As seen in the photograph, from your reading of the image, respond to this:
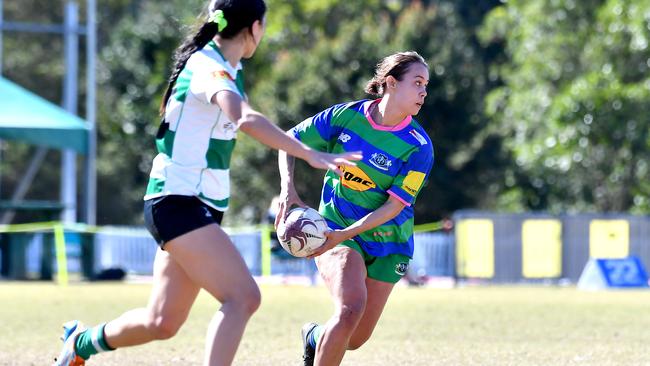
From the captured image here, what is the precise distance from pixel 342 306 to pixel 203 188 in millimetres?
1432

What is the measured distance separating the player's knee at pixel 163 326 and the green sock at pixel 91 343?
44cm

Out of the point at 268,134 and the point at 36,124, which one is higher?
the point at 36,124

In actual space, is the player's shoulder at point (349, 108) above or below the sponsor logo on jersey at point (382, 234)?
above

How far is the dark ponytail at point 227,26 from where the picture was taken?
6.33m

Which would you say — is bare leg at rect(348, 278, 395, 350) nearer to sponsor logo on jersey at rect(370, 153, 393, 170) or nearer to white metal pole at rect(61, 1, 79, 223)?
sponsor logo on jersey at rect(370, 153, 393, 170)

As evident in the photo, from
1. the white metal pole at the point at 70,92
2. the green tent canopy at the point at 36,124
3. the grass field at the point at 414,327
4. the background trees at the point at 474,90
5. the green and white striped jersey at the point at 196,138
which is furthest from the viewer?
the background trees at the point at 474,90

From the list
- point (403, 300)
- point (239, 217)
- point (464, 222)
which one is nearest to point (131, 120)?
point (239, 217)

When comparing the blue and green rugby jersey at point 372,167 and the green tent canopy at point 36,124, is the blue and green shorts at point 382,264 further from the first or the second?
the green tent canopy at point 36,124

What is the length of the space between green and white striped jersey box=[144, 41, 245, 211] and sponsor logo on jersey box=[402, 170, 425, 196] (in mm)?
1612

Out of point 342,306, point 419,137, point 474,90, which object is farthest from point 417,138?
point 474,90

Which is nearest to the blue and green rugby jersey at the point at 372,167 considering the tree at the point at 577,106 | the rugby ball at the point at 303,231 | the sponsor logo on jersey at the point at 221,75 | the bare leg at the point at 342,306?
the bare leg at the point at 342,306

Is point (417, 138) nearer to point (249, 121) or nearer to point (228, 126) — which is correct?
point (228, 126)

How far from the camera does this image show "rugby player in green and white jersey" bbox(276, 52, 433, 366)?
7672 mm

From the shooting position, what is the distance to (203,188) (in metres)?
6.29
